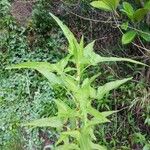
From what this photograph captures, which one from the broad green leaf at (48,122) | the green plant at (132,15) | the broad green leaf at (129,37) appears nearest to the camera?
the broad green leaf at (48,122)

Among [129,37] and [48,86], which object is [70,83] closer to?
[129,37]

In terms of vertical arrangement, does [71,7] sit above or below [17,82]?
above

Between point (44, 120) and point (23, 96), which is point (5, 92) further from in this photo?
point (44, 120)

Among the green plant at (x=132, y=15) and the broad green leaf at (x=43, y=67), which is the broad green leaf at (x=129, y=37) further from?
the broad green leaf at (x=43, y=67)

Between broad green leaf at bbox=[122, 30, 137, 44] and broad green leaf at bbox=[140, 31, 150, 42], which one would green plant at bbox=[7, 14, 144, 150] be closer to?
broad green leaf at bbox=[122, 30, 137, 44]

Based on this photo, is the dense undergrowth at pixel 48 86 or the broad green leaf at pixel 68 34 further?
the dense undergrowth at pixel 48 86

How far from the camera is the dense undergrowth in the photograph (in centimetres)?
360

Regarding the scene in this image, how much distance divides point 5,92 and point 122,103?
117 cm

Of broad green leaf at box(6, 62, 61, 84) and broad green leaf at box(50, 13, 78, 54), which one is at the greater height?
broad green leaf at box(50, 13, 78, 54)

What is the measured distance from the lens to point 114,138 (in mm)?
3578

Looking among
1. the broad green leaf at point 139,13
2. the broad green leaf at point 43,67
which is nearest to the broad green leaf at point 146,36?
the broad green leaf at point 139,13

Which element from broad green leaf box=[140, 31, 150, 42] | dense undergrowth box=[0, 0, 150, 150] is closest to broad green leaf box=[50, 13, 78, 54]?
broad green leaf box=[140, 31, 150, 42]

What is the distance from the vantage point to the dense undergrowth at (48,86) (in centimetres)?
360

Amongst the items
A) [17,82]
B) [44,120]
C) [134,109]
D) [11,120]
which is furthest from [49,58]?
[44,120]
